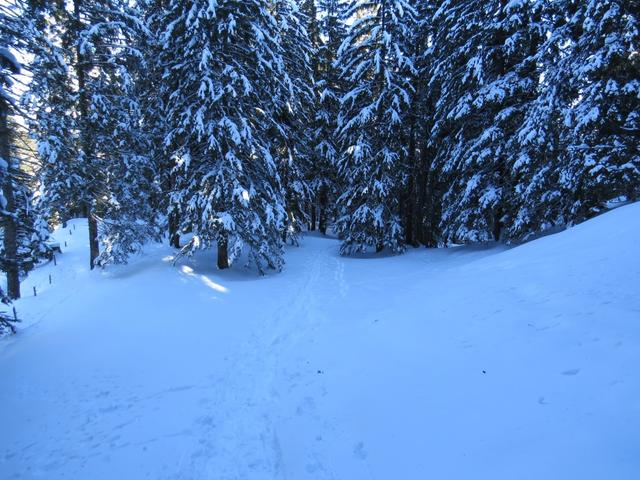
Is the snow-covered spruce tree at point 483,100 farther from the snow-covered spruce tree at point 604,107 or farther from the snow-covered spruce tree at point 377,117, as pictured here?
the snow-covered spruce tree at point 604,107

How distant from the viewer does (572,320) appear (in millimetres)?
4637

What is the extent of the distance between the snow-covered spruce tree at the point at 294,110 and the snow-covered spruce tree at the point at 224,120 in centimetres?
210

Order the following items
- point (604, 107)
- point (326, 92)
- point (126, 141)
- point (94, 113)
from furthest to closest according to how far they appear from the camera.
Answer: point (326, 92), point (126, 141), point (94, 113), point (604, 107)

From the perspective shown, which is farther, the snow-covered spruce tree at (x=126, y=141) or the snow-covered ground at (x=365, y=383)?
the snow-covered spruce tree at (x=126, y=141)

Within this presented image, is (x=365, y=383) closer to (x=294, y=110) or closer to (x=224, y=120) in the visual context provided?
(x=224, y=120)

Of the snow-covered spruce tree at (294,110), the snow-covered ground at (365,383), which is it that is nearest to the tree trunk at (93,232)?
the snow-covered ground at (365,383)

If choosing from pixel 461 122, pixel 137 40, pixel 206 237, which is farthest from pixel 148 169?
pixel 461 122

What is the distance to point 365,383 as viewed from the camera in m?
5.44

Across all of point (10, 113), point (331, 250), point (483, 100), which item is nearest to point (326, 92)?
point (331, 250)

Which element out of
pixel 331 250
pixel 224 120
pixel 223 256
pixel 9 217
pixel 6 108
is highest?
pixel 224 120

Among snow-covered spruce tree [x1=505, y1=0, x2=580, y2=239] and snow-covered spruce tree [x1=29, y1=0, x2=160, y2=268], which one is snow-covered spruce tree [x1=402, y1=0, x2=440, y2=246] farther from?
snow-covered spruce tree [x1=29, y1=0, x2=160, y2=268]

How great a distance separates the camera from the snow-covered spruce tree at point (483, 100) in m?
12.2

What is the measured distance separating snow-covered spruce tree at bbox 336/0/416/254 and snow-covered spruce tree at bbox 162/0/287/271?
15.1 ft

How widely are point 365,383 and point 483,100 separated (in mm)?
11287
